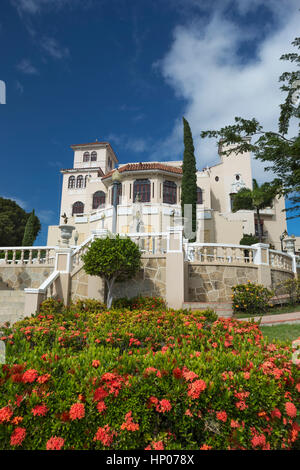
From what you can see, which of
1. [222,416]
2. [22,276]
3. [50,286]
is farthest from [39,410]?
[22,276]

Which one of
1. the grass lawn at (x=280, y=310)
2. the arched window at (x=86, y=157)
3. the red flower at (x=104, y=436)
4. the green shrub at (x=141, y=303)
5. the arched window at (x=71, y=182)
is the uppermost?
the arched window at (x=86, y=157)

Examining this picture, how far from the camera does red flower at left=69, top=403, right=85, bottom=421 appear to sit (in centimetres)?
242

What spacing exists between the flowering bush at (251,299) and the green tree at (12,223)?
1365 inches

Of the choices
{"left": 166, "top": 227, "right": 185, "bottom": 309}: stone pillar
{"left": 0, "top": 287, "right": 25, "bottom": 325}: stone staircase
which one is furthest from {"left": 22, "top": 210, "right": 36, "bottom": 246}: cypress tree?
{"left": 166, "top": 227, "right": 185, "bottom": 309}: stone pillar

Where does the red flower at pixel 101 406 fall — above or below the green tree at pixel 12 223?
below

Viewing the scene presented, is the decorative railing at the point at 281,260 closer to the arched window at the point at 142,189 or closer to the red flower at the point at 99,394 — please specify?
the red flower at the point at 99,394

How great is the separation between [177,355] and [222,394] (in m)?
0.85

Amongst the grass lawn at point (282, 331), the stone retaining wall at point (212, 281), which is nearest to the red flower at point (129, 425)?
the grass lawn at point (282, 331)

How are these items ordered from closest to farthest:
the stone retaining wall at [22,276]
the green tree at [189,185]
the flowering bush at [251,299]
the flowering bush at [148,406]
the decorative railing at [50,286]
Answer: the flowering bush at [148,406], the decorative railing at [50,286], the flowering bush at [251,299], the stone retaining wall at [22,276], the green tree at [189,185]

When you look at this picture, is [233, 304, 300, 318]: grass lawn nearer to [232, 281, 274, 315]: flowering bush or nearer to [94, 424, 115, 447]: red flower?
[232, 281, 274, 315]: flowering bush

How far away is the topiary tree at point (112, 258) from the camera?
9489 mm

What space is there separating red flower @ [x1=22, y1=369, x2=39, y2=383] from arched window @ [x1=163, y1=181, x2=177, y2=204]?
31139 millimetres

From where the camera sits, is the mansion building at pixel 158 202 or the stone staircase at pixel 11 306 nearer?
the stone staircase at pixel 11 306
